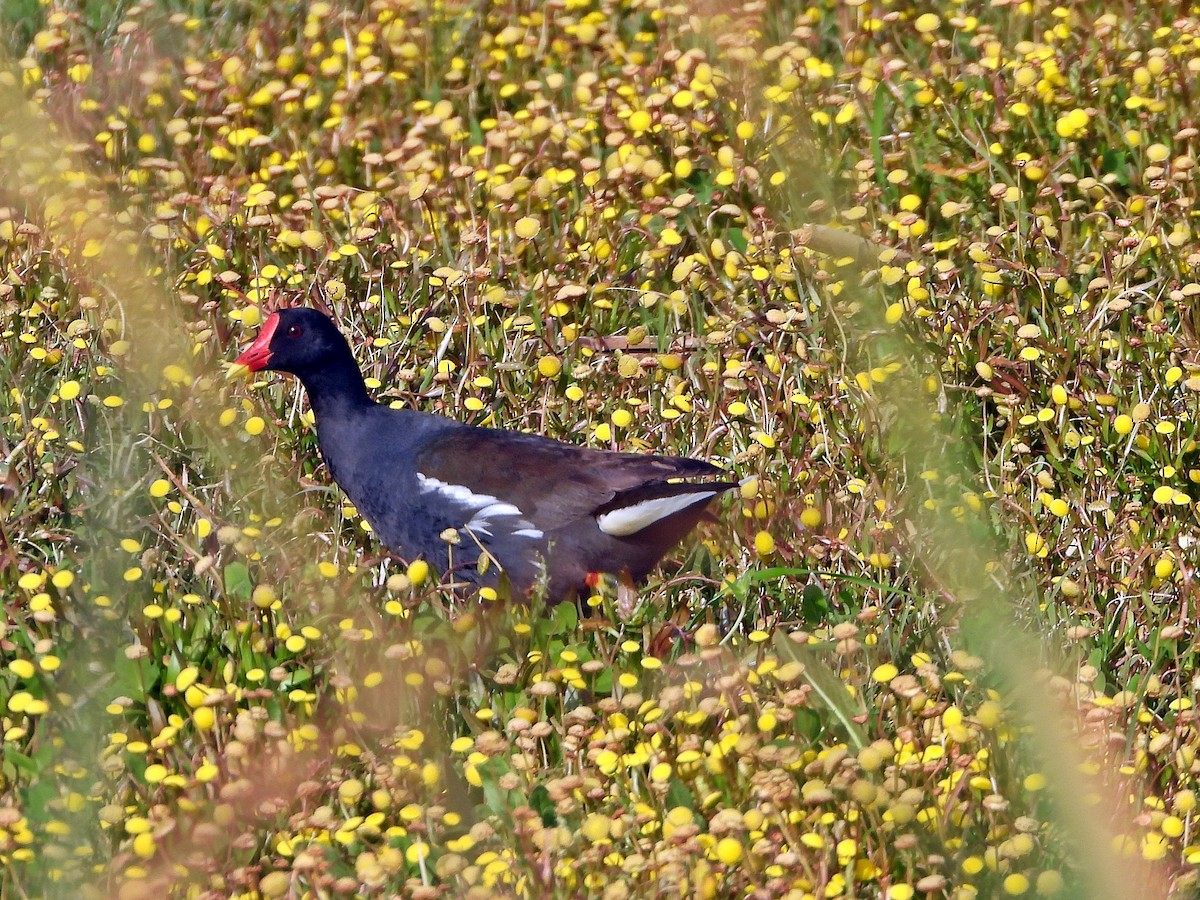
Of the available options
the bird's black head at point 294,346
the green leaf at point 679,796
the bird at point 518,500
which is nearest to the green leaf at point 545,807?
the green leaf at point 679,796

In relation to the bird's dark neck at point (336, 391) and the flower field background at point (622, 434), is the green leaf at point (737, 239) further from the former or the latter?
the bird's dark neck at point (336, 391)

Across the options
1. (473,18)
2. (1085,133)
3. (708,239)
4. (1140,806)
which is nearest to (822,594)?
(1140,806)

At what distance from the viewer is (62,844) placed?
2.78m

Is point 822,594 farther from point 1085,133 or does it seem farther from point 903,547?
point 1085,133

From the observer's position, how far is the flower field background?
273 cm

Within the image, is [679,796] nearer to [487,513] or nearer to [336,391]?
[487,513]

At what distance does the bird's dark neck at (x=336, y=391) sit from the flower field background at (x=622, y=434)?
279 millimetres

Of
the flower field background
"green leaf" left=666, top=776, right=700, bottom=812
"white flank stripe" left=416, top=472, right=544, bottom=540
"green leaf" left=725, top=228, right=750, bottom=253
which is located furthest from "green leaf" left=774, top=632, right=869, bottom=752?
"green leaf" left=725, top=228, right=750, bottom=253

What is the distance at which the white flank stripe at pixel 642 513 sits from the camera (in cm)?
384

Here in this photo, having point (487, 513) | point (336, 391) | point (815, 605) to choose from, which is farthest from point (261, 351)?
point (815, 605)

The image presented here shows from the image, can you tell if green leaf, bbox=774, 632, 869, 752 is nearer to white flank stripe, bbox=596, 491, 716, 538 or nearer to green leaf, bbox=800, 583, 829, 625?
green leaf, bbox=800, 583, 829, 625

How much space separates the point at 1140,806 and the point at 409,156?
12.7 feet

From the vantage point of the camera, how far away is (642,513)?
3.91 m

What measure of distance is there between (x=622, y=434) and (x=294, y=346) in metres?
0.94
